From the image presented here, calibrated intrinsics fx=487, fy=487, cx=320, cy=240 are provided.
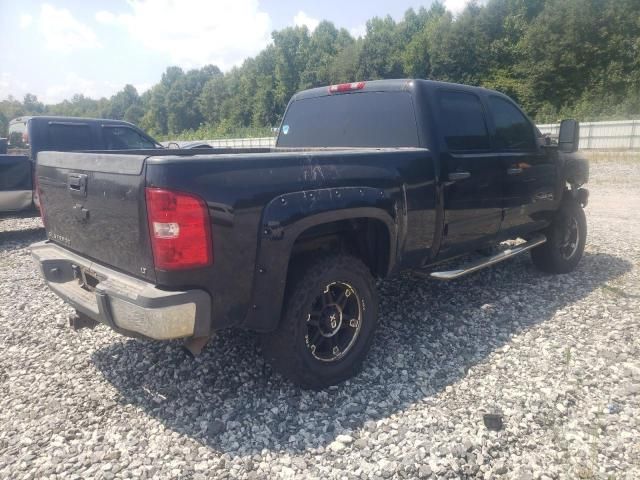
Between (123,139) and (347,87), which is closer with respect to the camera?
(347,87)

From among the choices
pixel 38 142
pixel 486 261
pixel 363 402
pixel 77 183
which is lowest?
pixel 363 402

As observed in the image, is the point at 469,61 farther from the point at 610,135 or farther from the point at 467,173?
the point at 467,173

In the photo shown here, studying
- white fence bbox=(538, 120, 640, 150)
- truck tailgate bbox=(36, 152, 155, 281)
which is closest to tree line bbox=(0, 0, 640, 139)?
white fence bbox=(538, 120, 640, 150)

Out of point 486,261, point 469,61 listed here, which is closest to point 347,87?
point 486,261

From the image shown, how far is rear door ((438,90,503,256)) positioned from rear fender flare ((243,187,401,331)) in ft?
3.95

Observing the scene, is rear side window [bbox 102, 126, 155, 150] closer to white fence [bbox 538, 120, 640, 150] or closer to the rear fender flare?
the rear fender flare

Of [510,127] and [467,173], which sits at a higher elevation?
[510,127]

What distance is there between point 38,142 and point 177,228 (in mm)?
6960

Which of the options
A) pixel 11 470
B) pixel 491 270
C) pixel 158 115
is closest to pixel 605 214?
pixel 491 270

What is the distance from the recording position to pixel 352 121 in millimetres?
4289

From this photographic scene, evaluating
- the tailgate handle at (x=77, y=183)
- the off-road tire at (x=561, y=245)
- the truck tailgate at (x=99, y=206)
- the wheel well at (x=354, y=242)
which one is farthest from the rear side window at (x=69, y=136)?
the off-road tire at (x=561, y=245)

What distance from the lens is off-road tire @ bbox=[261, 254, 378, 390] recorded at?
2887mm

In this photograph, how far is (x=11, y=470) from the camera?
2441 millimetres

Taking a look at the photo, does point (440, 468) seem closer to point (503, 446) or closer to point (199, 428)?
point (503, 446)
